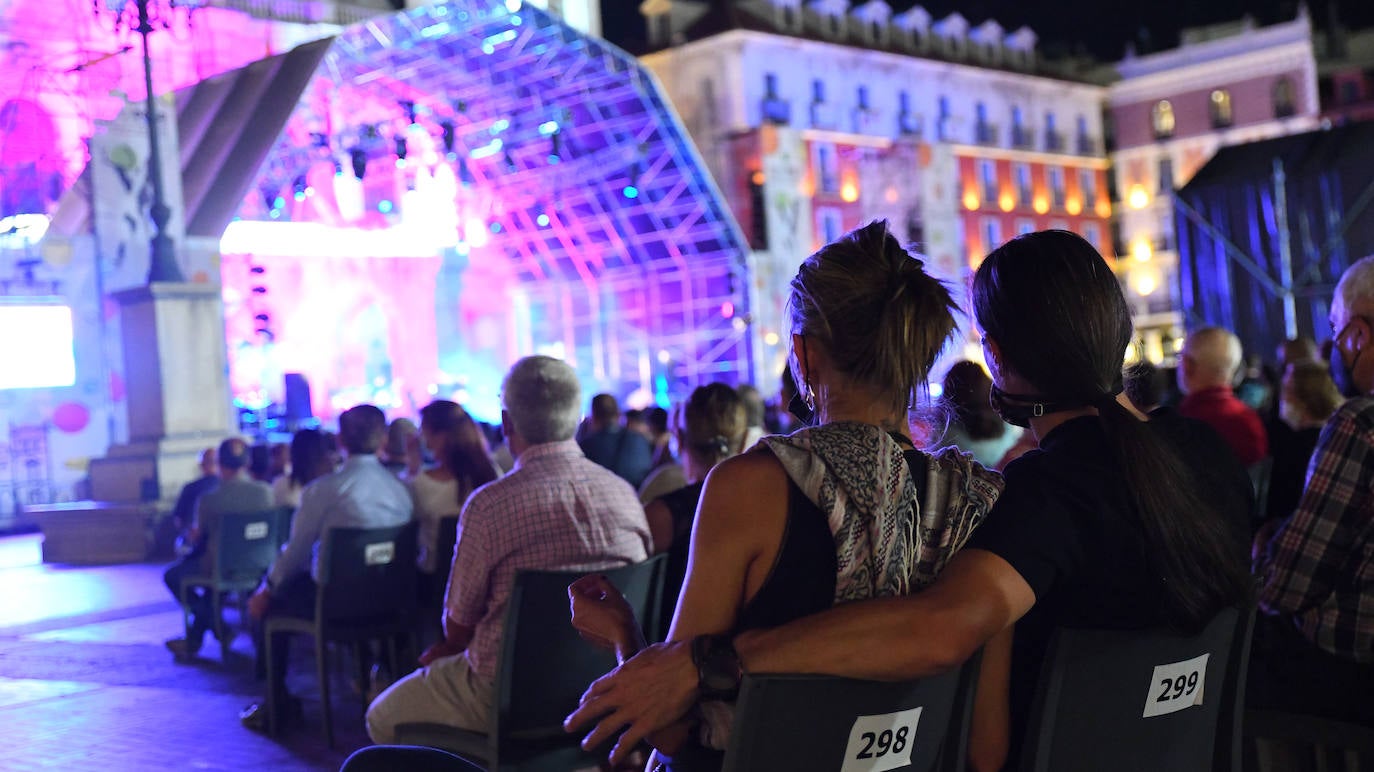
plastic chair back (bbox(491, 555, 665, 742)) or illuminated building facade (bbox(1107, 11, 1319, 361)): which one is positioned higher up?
illuminated building facade (bbox(1107, 11, 1319, 361))

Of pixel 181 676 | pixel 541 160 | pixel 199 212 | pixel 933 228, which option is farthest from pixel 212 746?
pixel 933 228

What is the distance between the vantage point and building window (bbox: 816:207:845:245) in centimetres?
3750

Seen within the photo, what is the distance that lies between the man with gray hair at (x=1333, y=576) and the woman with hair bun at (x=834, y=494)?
1379 mm

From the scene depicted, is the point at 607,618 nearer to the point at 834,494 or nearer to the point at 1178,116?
the point at 834,494

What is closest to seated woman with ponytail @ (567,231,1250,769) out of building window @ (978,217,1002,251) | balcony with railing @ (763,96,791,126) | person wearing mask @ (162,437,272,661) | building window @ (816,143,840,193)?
person wearing mask @ (162,437,272,661)

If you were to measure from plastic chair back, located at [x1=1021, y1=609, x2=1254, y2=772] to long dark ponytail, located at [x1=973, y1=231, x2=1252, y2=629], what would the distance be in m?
0.07

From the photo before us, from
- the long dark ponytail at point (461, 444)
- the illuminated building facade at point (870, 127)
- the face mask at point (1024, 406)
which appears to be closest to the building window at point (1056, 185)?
the illuminated building facade at point (870, 127)

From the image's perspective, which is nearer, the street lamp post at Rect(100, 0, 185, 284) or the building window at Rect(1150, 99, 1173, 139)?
the street lamp post at Rect(100, 0, 185, 284)

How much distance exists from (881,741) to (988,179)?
4515cm

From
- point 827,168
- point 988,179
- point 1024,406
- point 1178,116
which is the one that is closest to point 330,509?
point 1024,406

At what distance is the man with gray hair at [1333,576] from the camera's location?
310 cm

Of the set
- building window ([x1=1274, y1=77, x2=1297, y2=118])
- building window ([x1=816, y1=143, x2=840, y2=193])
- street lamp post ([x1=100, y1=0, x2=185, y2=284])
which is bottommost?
street lamp post ([x1=100, y1=0, x2=185, y2=284])

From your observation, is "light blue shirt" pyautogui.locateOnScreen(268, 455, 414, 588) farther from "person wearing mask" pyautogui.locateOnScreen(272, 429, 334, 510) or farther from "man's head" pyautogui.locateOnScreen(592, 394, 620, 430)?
"man's head" pyautogui.locateOnScreen(592, 394, 620, 430)

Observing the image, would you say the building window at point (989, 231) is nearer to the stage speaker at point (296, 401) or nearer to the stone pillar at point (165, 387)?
the stage speaker at point (296, 401)
